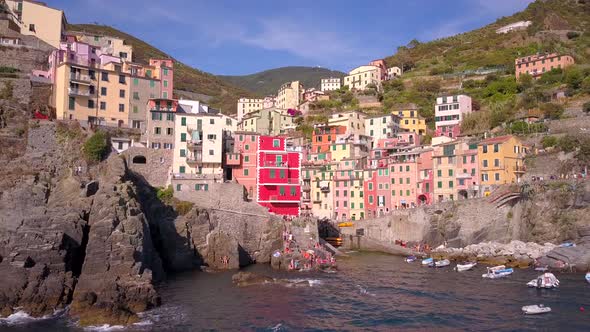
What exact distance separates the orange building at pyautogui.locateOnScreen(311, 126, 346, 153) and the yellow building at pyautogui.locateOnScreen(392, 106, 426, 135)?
11.4 m

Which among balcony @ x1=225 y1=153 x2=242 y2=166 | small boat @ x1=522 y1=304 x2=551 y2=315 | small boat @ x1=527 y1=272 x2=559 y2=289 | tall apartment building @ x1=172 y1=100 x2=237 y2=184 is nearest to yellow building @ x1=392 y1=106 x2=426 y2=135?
balcony @ x1=225 y1=153 x2=242 y2=166

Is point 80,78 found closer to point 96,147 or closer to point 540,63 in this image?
point 96,147

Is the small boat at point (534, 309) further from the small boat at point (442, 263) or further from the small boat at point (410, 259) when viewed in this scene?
the small boat at point (410, 259)

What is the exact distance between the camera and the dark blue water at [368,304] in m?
27.9

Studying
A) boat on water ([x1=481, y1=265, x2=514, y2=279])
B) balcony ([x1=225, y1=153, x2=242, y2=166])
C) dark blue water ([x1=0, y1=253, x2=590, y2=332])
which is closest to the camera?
dark blue water ([x1=0, y1=253, x2=590, y2=332])

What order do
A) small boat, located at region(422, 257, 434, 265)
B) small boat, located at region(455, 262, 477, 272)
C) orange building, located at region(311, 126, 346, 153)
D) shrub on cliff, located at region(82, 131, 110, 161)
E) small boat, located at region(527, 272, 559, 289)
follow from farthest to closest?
orange building, located at region(311, 126, 346, 153), small boat, located at region(422, 257, 434, 265), shrub on cliff, located at region(82, 131, 110, 161), small boat, located at region(455, 262, 477, 272), small boat, located at region(527, 272, 559, 289)

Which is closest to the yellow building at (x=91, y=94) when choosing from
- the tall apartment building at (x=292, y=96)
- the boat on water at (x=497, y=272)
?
the boat on water at (x=497, y=272)

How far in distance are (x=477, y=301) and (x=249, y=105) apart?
90.8 meters

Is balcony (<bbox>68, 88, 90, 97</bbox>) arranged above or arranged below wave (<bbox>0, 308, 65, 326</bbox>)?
above

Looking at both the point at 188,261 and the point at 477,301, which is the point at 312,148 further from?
the point at 477,301

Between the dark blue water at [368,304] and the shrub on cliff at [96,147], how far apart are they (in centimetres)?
1586

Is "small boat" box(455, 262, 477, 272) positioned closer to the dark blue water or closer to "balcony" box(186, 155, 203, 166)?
the dark blue water

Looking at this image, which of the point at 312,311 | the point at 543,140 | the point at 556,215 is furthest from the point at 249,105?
the point at 312,311

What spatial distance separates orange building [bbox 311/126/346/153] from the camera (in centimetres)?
8025
